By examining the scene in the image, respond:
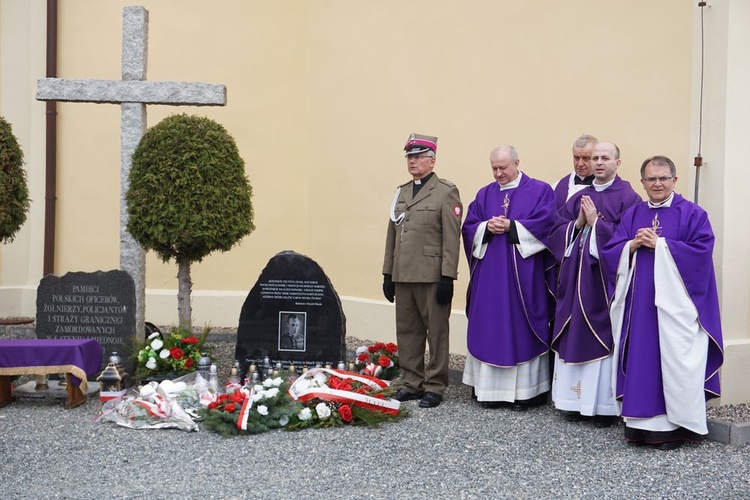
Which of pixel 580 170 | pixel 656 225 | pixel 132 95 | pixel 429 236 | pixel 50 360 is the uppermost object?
pixel 132 95

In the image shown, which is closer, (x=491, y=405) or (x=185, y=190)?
(x=491, y=405)

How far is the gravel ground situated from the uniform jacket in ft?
3.51

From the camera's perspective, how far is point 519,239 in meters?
6.88

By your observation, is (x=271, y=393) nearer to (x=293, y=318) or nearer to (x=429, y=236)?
(x=293, y=318)

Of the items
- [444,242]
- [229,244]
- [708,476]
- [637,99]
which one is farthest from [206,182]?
[708,476]

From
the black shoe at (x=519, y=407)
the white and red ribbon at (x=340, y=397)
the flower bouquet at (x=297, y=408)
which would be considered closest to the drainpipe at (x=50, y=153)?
the flower bouquet at (x=297, y=408)

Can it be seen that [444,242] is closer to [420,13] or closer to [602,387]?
[602,387]

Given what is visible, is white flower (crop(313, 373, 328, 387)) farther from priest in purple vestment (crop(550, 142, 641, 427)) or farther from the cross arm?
the cross arm

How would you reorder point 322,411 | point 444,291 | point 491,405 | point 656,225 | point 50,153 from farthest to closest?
point 50,153, point 491,405, point 444,291, point 322,411, point 656,225

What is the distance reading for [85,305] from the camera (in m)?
7.79

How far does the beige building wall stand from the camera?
8203mm

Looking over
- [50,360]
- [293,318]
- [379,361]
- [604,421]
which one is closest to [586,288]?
[604,421]

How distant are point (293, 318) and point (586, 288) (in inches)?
100

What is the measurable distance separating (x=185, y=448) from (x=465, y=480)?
5.99ft
